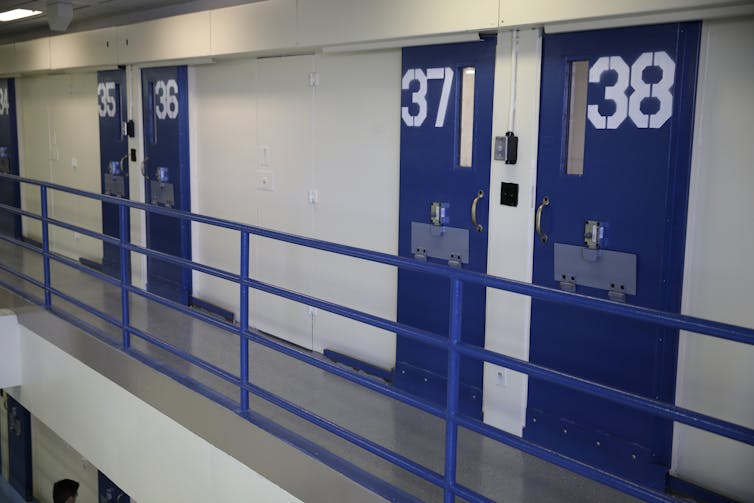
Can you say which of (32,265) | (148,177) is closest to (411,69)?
(148,177)

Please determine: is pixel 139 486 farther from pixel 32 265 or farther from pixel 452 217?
pixel 32 265

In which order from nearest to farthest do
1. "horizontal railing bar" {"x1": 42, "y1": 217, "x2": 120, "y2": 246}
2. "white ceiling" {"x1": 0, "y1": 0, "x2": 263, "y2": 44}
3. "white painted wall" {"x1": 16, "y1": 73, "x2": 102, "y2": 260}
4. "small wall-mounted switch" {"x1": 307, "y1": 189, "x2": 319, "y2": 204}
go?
"horizontal railing bar" {"x1": 42, "y1": 217, "x2": 120, "y2": 246}, "small wall-mounted switch" {"x1": 307, "y1": 189, "x2": 319, "y2": 204}, "white ceiling" {"x1": 0, "y1": 0, "x2": 263, "y2": 44}, "white painted wall" {"x1": 16, "y1": 73, "x2": 102, "y2": 260}

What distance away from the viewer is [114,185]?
717 centimetres

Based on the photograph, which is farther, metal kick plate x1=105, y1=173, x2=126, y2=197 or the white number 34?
metal kick plate x1=105, y1=173, x2=126, y2=197

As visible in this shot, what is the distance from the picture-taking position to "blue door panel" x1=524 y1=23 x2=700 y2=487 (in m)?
3.11

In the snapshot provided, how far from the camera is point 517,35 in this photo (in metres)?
3.54

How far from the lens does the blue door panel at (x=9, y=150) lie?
9.25 m

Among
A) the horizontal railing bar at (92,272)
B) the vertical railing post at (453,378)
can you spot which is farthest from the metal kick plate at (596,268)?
the horizontal railing bar at (92,272)

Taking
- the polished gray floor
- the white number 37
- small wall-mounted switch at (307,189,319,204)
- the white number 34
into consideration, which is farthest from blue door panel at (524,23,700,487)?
small wall-mounted switch at (307,189,319,204)

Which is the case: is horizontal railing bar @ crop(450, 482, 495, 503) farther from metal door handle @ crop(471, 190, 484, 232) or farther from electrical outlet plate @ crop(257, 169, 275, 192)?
electrical outlet plate @ crop(257, 169, 275, 192)

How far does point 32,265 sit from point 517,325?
5822 mm

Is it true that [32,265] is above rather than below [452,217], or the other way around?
below

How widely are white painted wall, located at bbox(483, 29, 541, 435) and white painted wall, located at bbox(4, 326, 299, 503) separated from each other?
4.46ft

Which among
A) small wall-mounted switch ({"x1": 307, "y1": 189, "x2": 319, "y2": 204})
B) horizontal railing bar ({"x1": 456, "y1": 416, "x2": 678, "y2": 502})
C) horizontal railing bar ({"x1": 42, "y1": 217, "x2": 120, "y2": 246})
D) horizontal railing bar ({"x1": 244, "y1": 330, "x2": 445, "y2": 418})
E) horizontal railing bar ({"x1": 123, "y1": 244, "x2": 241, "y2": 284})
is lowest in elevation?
horizontal railing bar ({"x1": 456, "y1": 416, "x2": 678, "y2": 502})
